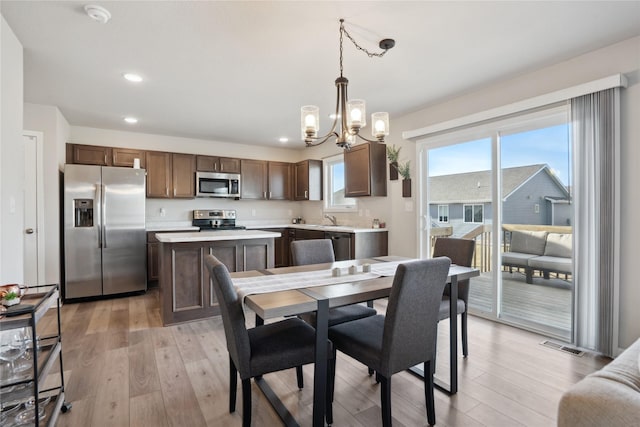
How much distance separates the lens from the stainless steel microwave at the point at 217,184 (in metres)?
5.48

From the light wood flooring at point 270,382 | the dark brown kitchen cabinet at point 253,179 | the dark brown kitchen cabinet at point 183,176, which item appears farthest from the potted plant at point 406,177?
the dark brown kitchen cabinet at point 183,176

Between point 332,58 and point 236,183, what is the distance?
3.60 m

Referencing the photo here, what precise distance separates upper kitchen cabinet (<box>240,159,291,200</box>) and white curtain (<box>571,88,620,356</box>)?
4.69 m

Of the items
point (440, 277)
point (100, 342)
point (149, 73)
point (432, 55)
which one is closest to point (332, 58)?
point (432, 55)

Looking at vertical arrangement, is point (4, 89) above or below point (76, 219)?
above

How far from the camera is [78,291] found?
13.4 feet

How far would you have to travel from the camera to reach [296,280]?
1969 mm

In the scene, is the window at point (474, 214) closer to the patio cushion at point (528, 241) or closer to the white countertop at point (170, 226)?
the patio cushion at point (528, 241)

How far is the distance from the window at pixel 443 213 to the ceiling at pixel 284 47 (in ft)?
4.25

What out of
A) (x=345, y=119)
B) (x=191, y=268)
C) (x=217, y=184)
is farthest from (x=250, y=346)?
(x=217, y=184)

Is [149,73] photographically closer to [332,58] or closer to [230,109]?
[230,109]

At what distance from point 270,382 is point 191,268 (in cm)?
168

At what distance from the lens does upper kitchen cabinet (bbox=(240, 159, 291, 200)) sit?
595 centimetres

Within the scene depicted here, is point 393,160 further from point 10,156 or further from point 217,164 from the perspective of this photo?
point 10,156
